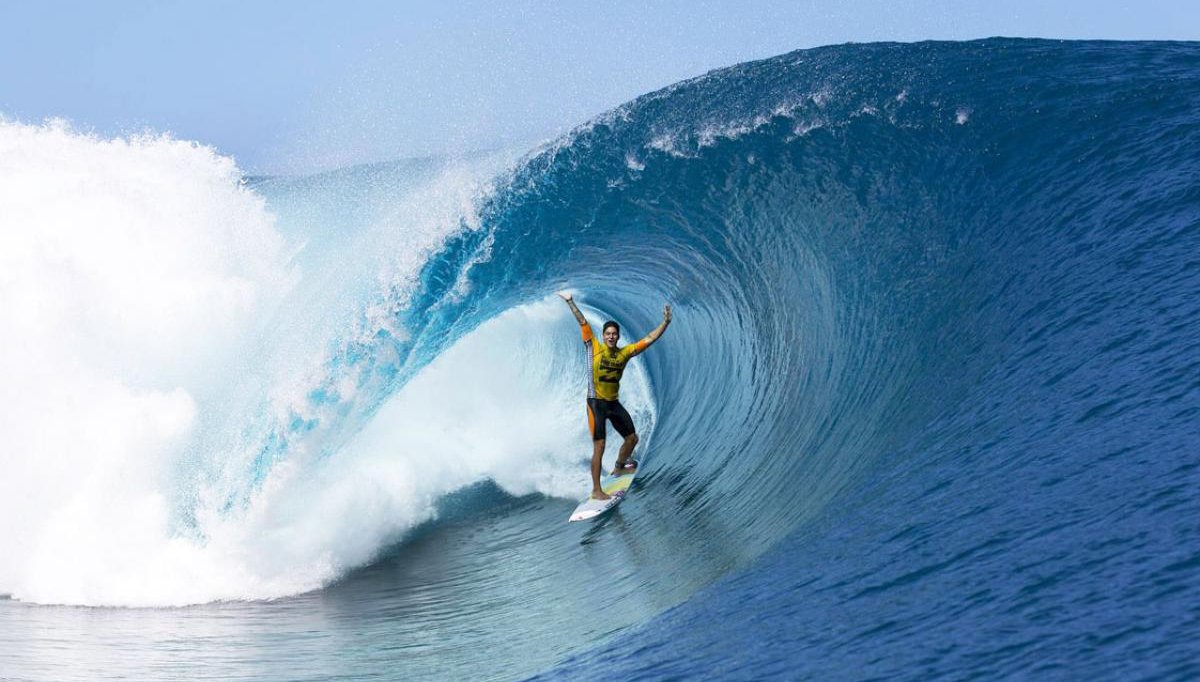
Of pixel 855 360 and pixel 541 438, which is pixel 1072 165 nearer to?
pixel 855 360

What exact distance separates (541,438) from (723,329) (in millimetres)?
2683

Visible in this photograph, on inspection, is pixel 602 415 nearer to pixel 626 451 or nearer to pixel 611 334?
pixel 626 451

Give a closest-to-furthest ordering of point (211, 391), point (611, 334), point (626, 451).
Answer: point (611, 334) → point (626, 451) → point (211, 391)

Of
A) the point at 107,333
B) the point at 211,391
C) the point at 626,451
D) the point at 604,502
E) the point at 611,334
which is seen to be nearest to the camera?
the point at 611,334

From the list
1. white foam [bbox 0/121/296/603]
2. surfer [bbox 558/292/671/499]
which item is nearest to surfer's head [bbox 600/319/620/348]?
surfer [bbox 558/292/671/499]

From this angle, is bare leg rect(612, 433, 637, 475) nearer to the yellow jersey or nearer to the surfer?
the surfer

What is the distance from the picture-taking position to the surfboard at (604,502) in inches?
386

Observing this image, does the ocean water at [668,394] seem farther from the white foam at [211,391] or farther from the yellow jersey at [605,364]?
the yellow jersey at [605,364]

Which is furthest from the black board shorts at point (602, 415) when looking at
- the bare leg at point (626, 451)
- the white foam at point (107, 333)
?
the white foam at point (107, 333)

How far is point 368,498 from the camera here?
34.5 feet

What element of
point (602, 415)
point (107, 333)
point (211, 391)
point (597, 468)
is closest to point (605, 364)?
point (602, 415)

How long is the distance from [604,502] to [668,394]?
2.83 meters

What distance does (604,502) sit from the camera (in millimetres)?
9844

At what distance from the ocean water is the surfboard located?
0.59ft
